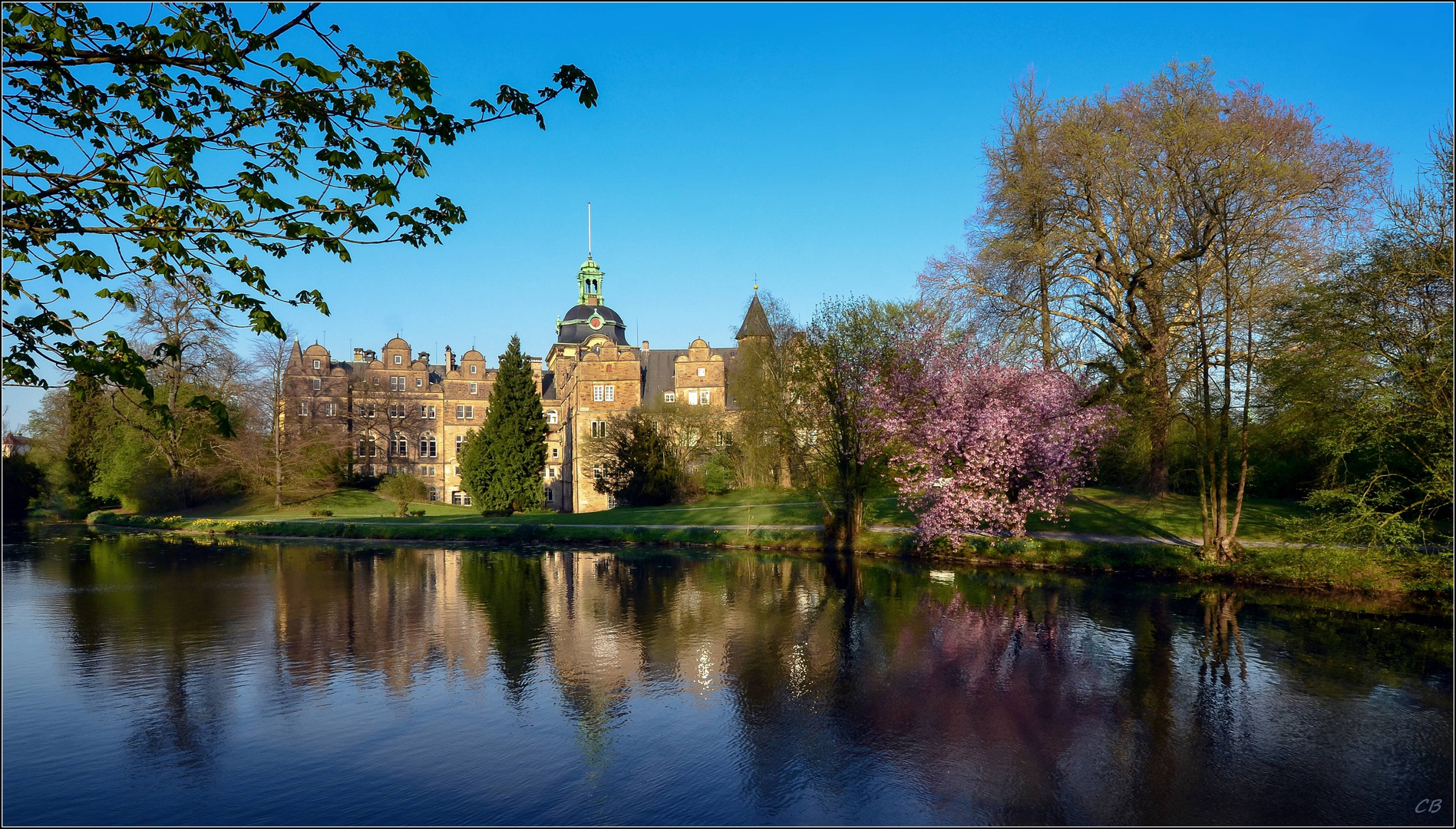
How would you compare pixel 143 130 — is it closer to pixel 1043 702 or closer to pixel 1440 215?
pixel 1043 702

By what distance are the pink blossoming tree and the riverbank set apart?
1293mm

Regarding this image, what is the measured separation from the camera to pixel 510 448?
53031mm

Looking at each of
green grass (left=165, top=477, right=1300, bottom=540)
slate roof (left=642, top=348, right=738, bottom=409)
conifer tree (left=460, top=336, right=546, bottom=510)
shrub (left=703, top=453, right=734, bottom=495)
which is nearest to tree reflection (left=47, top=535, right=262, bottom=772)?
green grass (left=165, top=477, right=1300, bottom=540)

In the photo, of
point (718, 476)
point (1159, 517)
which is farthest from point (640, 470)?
point (1159, 517)

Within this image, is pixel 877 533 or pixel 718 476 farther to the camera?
pixel 718 476

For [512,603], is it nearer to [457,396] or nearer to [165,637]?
[165,637]

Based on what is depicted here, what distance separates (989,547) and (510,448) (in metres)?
33.3

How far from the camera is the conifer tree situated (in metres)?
52.8

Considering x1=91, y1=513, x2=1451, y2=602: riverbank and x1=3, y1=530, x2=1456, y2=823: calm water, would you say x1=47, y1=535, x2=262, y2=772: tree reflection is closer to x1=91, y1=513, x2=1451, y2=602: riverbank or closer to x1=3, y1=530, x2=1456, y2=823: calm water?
x1=3, y1=530, x2=1456, y2=823: calm water

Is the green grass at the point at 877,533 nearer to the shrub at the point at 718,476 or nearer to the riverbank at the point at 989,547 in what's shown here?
the riverbank at the point at 989,547

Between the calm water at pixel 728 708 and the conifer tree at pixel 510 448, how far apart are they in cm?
2979

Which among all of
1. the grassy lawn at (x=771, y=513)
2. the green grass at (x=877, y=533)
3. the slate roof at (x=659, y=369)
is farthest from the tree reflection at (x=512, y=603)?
the slate roof at (x=659, y=369)

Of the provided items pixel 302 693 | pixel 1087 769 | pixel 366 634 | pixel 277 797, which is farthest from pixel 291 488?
pixel 1087 769

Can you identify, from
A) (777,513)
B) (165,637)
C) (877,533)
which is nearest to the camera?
(165,637)
